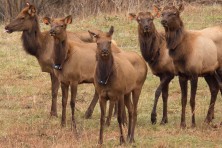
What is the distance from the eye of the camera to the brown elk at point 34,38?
14656 millimetres

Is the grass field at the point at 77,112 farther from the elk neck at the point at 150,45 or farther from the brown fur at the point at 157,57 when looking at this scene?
the elk neck at the point at 150,45

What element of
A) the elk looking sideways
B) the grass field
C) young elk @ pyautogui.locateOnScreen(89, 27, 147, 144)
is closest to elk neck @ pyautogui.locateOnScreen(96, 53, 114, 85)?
young elk @ pyautogui.locateOnScreen(89, 27, 147, 144)

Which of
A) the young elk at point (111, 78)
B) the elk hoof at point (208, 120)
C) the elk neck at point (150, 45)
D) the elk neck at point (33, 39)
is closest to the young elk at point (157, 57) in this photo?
the elk neck at point (150, 45)

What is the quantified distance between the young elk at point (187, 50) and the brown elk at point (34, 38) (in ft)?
8.22

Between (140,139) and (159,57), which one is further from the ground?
(159,57)

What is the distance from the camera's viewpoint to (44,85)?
17.6 metres

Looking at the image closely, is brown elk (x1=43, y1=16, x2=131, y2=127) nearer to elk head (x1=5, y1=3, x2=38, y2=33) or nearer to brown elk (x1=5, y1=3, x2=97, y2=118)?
brown elk (x1=5, y1=3, x2=97, y2=118)

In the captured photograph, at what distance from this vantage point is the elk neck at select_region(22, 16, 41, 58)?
14.8 metres

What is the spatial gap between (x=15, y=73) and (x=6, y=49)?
2.32 metres

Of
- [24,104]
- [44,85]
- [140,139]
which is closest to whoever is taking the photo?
[140,139]

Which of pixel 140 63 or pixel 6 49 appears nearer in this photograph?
pixel 140 63

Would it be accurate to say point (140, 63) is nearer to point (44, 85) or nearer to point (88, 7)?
point (44, 85)

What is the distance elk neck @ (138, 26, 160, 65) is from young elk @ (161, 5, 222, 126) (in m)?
0.59

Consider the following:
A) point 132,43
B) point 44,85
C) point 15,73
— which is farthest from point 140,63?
point 132,43
